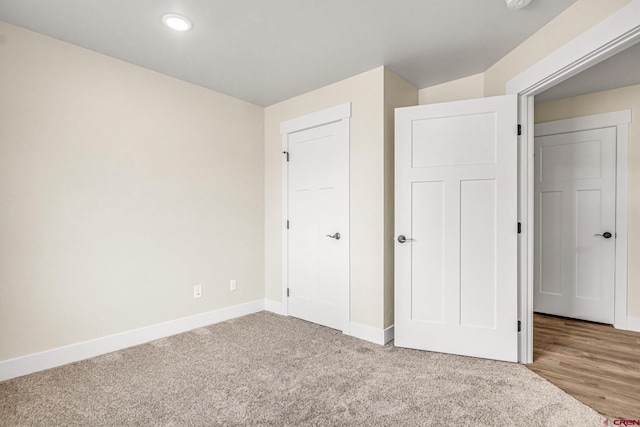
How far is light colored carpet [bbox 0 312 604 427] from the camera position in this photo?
1.77 metres

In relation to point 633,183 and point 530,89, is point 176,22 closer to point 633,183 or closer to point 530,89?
point 530,89

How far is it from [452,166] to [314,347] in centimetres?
191

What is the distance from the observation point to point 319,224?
337cm

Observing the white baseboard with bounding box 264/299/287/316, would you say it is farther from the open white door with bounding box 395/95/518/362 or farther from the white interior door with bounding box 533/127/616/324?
the white interior door with bounding box 533/127/616/324

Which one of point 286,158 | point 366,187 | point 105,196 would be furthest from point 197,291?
point 366,187

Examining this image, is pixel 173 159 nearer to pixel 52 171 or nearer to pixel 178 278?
pixel 52 171

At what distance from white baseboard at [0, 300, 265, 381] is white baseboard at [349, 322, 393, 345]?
137cm

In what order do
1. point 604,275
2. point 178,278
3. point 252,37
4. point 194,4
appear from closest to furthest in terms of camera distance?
point 194,4 → point 252,37 → point 178,278 → point 604,275

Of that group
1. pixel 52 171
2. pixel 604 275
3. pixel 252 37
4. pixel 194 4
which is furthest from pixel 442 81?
pixel 52 171

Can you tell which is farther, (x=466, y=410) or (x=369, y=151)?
(x=369, y=151)

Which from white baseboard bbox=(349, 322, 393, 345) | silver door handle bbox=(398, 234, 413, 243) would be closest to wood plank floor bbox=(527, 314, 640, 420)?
white baseboard bbox=(349, 322, 393, 345)

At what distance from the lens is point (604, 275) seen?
3.37 metres

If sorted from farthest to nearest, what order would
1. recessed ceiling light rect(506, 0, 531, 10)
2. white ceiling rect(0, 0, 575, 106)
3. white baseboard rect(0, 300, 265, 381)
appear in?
white baseboard rect(0, 300, 265, 381), white ceiling rect(0, 0, 575, 106), recessed ceiling light rect(506, 0, 531, 10)

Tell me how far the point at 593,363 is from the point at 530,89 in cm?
215
